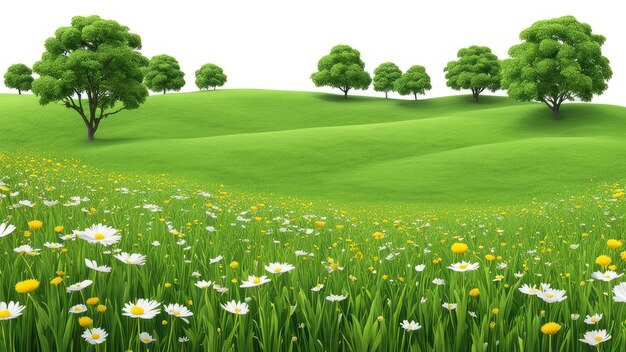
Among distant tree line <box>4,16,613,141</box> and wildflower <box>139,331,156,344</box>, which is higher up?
distant tree line <box>4,16,613,141</box>

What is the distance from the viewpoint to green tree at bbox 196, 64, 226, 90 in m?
102

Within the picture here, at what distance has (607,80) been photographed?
54125 mm

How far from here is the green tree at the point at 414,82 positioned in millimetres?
85019

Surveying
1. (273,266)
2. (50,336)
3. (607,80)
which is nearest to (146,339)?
(50,336)

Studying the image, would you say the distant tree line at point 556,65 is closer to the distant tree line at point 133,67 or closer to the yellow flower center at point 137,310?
the distant tree line at point 133,67

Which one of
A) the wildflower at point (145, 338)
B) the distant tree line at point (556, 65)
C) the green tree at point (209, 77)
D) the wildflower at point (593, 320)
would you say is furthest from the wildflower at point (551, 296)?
the green tree at point (209, 77)

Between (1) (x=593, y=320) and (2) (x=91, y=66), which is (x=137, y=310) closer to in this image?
(1) (x=593, y=320)

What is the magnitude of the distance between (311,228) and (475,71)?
76.8 m

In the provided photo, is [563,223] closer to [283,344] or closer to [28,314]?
[283,344]

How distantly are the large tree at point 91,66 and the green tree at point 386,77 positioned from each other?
56180 millimetres

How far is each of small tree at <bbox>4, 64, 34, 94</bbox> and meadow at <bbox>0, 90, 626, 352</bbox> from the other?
4118 cm

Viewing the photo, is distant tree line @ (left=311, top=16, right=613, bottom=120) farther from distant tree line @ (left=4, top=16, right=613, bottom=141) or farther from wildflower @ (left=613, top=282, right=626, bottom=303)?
wildflower @ (left=613, top=282, right=626, bottom=303)

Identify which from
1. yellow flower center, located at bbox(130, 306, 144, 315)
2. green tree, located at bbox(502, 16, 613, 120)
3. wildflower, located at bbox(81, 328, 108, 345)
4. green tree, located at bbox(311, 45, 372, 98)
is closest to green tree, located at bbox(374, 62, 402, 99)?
green tree, located at bbox(311, 45, 372, 98)

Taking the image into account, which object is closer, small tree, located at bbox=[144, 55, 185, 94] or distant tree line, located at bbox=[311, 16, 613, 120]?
distant tree line, located at bbox=[311, 16, 613, 120]
